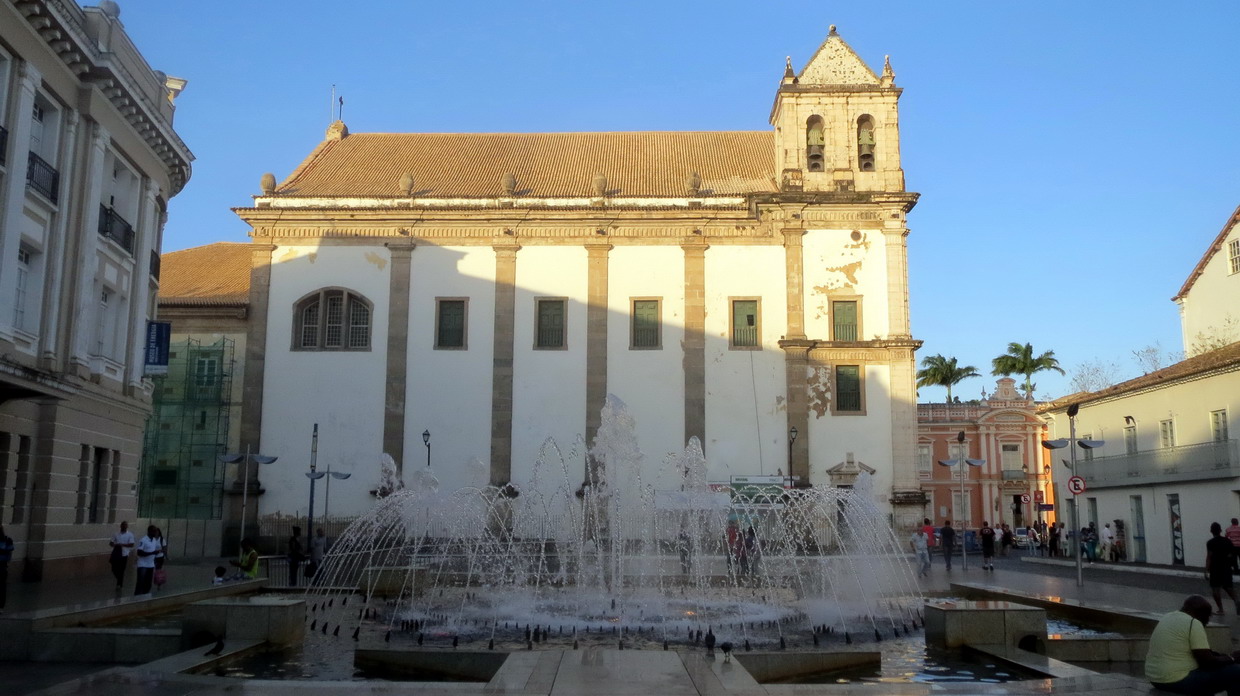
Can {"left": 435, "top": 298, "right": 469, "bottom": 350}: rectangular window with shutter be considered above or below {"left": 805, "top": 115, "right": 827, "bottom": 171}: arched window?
below

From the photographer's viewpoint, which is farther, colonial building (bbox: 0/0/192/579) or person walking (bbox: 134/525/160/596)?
colonial building (bbox: 0/0/192/579)

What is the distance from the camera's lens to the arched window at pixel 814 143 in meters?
32.5

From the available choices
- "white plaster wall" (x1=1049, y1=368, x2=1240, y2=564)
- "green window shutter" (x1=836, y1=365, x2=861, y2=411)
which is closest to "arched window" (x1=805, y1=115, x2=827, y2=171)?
"green window shutter" (x1=836, y1=365, x2=861, y2=411)

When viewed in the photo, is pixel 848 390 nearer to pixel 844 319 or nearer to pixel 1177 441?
pixel 844 319

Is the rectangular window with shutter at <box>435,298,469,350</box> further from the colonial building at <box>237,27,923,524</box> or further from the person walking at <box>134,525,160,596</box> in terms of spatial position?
the person walking at <box>134,525,160,596</box>

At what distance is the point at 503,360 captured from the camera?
102 ft

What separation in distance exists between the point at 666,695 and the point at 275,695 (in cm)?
265

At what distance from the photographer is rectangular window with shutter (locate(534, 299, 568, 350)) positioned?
31.3 m

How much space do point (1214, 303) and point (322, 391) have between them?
31.0m

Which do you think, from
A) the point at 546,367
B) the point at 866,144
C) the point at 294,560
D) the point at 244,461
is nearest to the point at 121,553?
the point at 294,560

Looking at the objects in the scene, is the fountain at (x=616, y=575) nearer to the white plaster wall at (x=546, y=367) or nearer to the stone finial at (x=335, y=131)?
the white plaster wall at (x=546, y=367)

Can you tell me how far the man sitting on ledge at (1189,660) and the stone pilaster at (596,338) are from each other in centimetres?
2385

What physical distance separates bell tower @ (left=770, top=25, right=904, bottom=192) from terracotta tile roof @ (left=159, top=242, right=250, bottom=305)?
18817 millimetres

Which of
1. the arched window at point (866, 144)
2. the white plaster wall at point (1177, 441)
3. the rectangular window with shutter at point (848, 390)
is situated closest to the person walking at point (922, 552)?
the rectangular window with shutter at point (848, 390)
